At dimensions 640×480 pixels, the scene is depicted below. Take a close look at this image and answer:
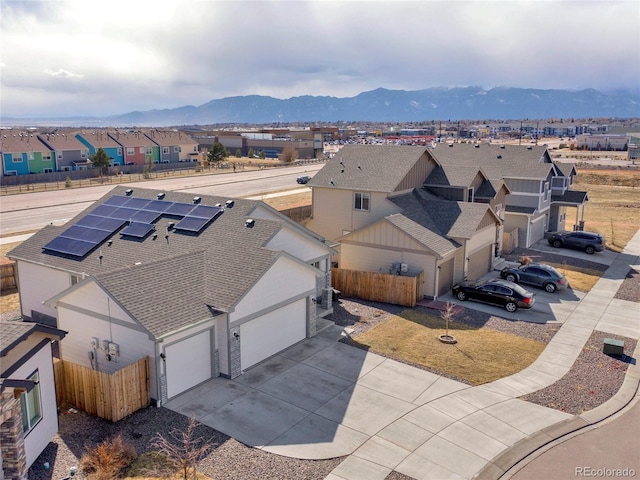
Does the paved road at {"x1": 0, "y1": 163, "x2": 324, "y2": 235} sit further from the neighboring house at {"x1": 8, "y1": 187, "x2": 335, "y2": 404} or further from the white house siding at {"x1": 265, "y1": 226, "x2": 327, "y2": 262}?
the white house siding at {"x1": 265, "y1": 226, "x2": 327, "y2": 262}

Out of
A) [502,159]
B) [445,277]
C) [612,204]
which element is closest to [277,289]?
[445,277]

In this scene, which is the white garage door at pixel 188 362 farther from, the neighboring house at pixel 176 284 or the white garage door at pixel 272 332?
the white garage door at pixel 272 332

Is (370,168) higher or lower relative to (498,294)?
higher

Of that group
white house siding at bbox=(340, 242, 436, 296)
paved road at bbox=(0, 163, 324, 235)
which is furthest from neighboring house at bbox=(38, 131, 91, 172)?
white house siding at bbox=(340, 242, 436, 296)

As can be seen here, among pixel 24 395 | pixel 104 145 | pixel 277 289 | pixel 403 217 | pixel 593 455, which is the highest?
pixel 104 145

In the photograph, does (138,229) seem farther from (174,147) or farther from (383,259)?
(174,147)

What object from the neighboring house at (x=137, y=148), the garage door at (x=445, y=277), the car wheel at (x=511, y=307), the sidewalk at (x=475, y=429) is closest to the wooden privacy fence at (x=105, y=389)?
the sidewalk at (x=475, y=429)
